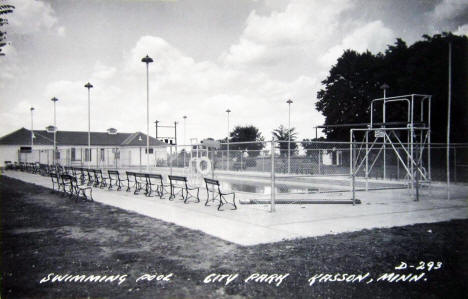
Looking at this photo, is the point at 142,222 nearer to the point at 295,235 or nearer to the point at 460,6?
the point at 295,235

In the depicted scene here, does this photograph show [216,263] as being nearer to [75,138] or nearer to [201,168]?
[201,168]

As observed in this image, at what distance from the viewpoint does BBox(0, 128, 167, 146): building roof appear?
52369 mm

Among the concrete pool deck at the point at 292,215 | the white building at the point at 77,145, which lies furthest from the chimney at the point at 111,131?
the concrete pool deck at the point at 292,215

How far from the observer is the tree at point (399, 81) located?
31.4 metres

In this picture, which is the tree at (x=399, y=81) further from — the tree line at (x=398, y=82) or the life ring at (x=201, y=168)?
the life ring at (x=201, y=168)

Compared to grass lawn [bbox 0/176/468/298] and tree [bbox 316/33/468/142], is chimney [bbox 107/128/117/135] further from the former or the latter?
grass lawn [bbox 0/176/468/298]

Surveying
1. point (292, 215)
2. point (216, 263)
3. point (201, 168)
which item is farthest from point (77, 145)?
point (216, 263)

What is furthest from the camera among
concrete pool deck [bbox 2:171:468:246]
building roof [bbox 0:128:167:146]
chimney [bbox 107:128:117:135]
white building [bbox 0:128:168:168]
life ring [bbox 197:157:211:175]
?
chimney [bbox 107:128:117:135]

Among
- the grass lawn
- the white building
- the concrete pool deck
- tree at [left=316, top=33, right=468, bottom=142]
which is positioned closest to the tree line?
tree at [left=316, top=33, right=468, bottom=142]

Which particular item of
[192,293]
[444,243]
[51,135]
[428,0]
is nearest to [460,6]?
[428,0]

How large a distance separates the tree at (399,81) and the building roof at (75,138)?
3500cm

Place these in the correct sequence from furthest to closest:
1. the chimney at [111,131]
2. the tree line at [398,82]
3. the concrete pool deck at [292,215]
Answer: the chimney at [111,131] → the tree line at [398,82] → the concrete pool deck at [292,215]

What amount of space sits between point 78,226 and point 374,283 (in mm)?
7010

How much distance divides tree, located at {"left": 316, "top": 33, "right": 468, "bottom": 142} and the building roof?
35.0 metres
